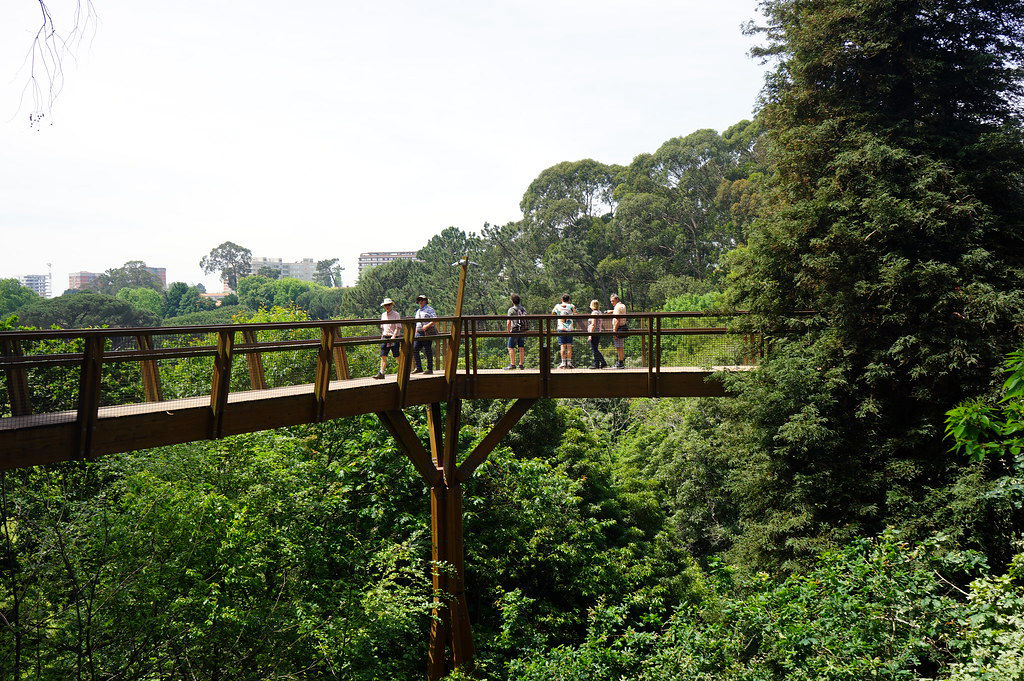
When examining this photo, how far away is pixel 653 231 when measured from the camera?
56.2 m

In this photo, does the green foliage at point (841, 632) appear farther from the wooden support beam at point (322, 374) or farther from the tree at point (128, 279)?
the tree at point (128, 279)

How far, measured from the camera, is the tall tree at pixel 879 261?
9062 millimetres

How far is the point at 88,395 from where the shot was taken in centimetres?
586

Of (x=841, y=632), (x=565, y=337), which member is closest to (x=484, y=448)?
(x=565, y=337)

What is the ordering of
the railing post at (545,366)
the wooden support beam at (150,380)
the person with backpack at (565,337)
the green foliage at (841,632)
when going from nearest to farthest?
1. the green foliage at (841,632)
2. the wooden support beam at (150,380)
3. the railing post at (545,366)
4. the person with backpack at (565,337)

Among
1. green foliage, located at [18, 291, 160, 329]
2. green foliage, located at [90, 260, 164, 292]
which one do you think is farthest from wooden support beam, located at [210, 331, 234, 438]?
green foliage, located at [90, 260, 164, 292]

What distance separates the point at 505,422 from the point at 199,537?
463cm

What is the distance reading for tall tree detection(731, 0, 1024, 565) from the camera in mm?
9062

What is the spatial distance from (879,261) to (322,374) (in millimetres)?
7324

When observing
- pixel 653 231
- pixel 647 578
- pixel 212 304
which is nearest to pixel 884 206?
pixel 647 578

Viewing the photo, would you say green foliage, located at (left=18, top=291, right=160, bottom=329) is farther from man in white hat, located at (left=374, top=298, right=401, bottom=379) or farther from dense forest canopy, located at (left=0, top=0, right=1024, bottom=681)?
man in white hat, located at (left=374, top=298, right=401, bottom=379)

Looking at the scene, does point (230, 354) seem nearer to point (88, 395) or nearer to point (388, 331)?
point (88, 395)

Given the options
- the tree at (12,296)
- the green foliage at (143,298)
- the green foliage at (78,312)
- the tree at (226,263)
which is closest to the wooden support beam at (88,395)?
the green foliage at (78,312)

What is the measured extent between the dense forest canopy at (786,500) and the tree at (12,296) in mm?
79902
